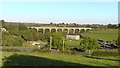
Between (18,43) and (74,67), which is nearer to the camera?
(74,67)

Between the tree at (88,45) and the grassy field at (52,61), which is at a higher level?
the grassy field at (52,61)

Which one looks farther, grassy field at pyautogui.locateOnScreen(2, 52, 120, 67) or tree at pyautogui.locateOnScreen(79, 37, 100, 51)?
tree at pyautogui.locateOnScreen(79, 37, 100, 51)

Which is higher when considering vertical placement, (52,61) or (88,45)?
(52,61)

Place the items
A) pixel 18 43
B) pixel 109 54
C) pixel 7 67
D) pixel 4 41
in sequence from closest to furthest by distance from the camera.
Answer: pixel 7 67, pixel 109 54, pixel 4 41, pixel 18 43

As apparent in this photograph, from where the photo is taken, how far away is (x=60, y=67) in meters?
9.10

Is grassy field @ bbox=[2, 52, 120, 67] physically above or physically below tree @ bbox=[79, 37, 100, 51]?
above

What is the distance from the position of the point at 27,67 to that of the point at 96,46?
23854 millimetres

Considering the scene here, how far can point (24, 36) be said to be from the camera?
2040 inches

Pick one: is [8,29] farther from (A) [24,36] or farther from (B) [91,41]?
(B) [91,41]

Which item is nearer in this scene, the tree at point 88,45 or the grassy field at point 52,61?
the grassy field at point 52,61

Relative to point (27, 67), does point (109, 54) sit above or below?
below

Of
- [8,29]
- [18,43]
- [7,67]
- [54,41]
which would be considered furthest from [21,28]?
[7,67]

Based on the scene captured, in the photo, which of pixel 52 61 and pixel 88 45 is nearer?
pixel 52 61

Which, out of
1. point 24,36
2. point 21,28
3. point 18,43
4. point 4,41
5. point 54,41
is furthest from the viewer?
point 21,28
